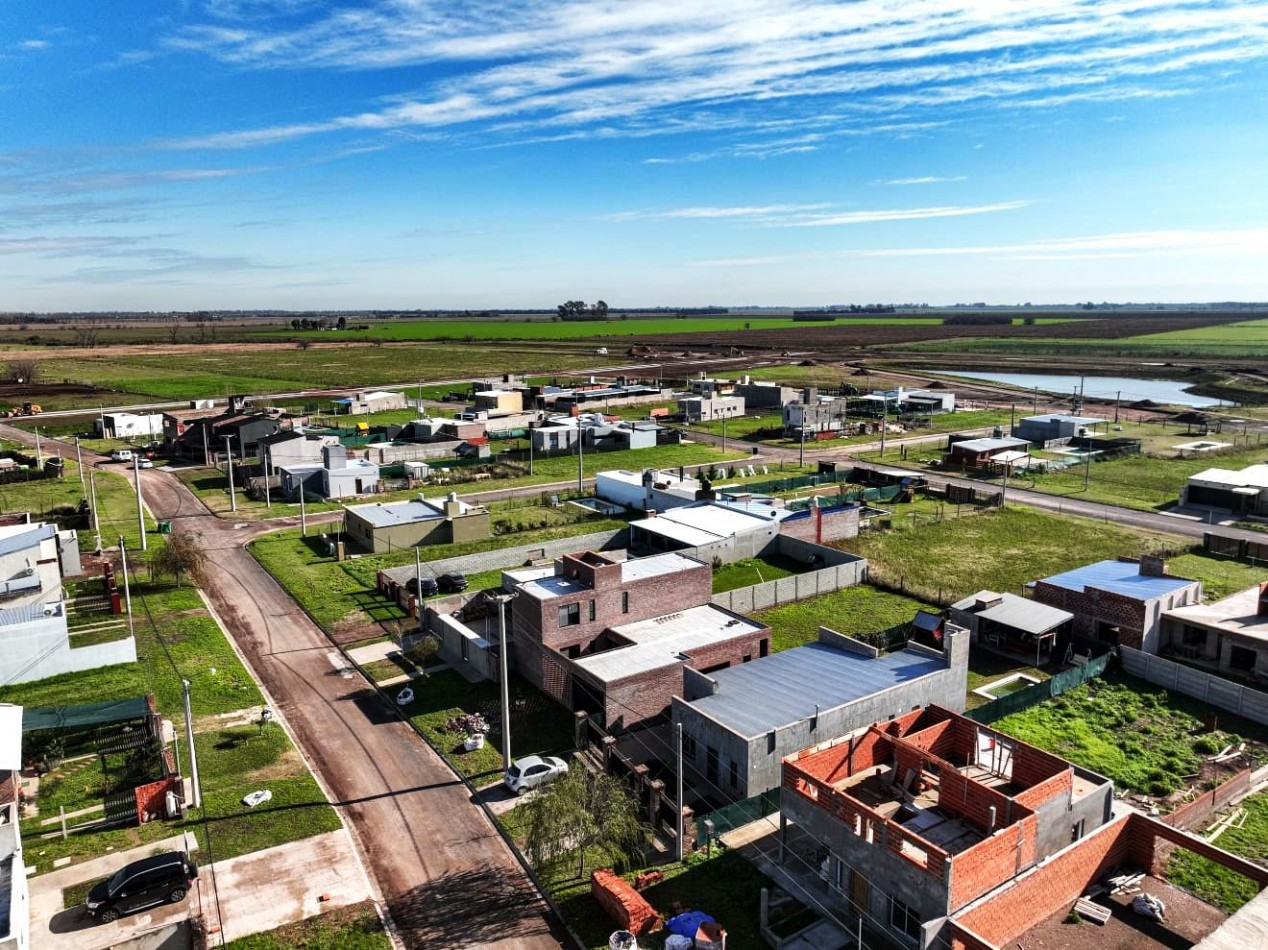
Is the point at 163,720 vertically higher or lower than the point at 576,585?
lower

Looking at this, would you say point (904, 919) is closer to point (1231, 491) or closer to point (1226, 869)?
point (1226, 869)

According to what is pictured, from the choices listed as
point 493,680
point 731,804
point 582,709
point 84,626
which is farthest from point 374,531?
point 731,804

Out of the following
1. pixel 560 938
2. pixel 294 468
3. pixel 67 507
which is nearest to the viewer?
pixel 560 938

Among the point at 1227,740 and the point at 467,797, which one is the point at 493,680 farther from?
the point at 1227,740

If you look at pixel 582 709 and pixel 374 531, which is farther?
pixel 374 531

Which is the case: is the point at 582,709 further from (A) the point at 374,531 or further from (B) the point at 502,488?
(B) the point at 502,488

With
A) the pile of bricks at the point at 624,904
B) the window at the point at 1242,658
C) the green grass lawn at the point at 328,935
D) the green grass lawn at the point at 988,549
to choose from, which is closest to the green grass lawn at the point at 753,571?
the green grass lawn at the point at 988,549

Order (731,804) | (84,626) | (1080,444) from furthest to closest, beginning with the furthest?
(1080,444) < (84,626) < (731,804)
